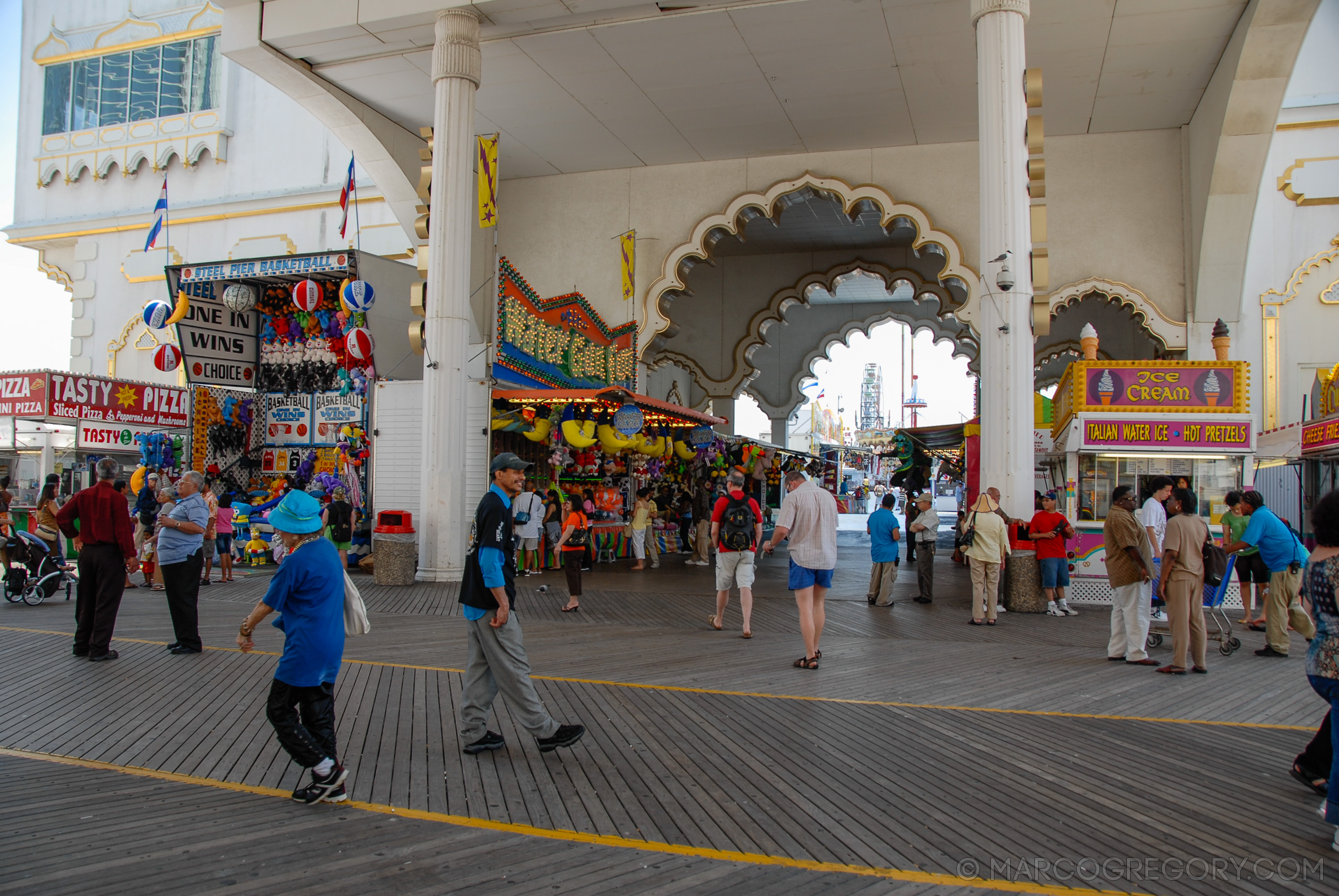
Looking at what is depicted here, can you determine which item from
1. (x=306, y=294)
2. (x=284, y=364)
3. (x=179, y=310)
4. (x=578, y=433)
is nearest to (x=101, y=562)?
(x=578, y=433)

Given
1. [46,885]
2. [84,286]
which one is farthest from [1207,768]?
[84,286]

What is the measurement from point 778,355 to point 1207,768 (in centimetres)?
2187

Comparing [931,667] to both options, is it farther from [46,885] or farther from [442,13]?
[442,13]

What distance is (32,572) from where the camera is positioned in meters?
10.6

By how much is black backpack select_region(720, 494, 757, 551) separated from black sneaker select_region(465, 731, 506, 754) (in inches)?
152

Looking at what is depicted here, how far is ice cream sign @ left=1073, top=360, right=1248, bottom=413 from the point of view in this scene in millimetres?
10820

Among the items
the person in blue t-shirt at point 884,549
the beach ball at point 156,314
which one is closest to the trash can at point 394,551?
the beach ball at point 156,314

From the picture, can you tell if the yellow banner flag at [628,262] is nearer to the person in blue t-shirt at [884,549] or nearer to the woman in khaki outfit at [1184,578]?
the person in blue t-shirt at [884,549]

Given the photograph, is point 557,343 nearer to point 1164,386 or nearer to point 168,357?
point 168,357

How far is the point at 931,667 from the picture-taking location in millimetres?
7250

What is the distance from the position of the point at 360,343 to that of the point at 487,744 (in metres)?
10.7

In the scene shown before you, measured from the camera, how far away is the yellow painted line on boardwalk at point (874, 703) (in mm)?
5590

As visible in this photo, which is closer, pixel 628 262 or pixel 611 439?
pixel 611 439

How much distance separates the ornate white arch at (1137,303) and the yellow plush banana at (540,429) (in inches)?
334
